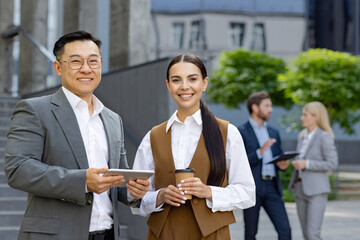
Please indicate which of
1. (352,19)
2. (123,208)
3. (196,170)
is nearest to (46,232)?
(196,170)

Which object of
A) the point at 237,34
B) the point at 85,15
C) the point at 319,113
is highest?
the point at 237,34

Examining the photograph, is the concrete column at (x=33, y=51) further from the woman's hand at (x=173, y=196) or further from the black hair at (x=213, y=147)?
the woman's hand at (x=173, y=196)

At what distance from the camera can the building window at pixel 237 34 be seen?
97.2ft

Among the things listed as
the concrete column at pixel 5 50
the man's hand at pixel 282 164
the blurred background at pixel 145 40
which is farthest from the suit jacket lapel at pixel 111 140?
the concrete column at pixel 5 50

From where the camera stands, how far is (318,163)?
20.6 feet

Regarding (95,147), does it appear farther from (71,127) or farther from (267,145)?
(267,145)

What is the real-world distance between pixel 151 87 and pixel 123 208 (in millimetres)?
1591

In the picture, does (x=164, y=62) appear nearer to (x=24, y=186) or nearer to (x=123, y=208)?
(x=123, y=208)

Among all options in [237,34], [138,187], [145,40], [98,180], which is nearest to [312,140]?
[145,40]

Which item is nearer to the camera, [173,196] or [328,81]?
[173,196]

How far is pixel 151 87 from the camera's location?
6445 millimetres

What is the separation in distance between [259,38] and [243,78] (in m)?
9.09

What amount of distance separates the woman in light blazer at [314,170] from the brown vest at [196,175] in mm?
3383

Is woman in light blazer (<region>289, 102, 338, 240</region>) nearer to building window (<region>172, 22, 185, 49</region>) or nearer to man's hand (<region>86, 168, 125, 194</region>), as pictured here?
Result: man's hand (<region>86, 168, 125, 194</region>)
